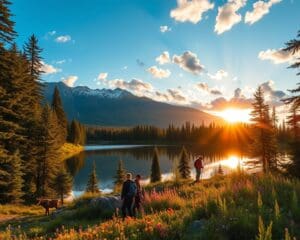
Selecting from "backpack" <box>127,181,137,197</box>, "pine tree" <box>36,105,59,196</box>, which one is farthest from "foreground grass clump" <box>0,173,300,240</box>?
"pine tree" <box>36,105,59,196</box>

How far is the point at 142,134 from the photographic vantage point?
197000mm

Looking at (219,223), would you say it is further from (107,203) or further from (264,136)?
(264,136)

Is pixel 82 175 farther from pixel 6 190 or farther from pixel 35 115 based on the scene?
pixel 6 190

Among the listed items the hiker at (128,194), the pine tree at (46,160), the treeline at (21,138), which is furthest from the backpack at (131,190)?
the pine tree at (46,160)

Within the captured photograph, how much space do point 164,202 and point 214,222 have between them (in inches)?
181

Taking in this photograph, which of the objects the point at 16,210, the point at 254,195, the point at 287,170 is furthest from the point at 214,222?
the point at 16,210

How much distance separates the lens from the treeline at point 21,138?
961 inches

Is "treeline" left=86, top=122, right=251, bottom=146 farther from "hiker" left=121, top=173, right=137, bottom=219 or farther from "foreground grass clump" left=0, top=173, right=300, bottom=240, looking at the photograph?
"foreground grass clump" left=0, top=173, right=300, bottom=240

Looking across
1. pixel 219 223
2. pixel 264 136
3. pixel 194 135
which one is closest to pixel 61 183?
pixel 264 136

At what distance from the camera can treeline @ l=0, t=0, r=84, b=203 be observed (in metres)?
24.4

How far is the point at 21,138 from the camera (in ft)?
90.9

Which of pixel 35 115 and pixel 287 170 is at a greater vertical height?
pixel 35 115

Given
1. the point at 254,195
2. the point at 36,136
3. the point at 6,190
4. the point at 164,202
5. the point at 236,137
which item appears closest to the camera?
the point at 254,195

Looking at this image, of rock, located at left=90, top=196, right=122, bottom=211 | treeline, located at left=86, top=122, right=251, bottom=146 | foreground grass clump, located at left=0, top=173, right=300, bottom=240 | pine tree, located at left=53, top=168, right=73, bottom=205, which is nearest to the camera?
foreground grass clump, located at left=0, top=173, right=300, bottom=240
